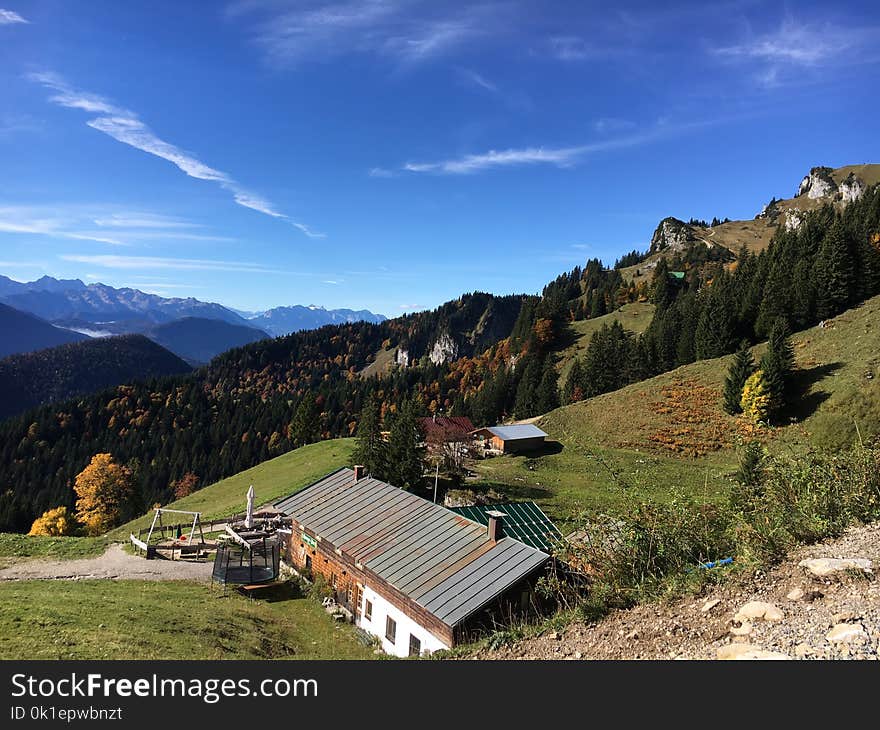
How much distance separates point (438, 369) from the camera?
170 m

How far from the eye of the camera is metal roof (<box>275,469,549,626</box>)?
56.0ft

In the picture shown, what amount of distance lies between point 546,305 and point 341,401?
226 feet

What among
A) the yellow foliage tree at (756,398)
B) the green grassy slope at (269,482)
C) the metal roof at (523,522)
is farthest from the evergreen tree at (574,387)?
the metal roof at (523,522)

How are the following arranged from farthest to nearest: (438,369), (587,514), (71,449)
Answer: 1. (438,369)
2. (71,449)
3. (587,514)

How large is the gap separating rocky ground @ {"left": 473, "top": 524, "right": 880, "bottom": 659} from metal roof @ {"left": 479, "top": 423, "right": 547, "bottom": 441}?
1844 inches

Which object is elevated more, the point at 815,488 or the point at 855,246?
the point at 855,246

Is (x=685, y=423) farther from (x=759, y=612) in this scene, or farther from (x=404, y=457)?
(x=759, y=612)

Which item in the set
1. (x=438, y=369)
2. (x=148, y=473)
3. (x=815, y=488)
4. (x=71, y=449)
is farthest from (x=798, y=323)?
(x=71, y=449)

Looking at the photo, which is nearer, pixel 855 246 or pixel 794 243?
pixel 855 246

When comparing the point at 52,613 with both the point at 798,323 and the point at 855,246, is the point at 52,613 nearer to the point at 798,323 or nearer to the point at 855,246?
the point at 798,323

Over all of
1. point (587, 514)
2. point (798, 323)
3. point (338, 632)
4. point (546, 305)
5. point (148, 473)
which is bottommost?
point (148, 473)

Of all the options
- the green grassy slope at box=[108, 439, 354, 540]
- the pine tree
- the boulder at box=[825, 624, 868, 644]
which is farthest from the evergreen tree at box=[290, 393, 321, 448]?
the boulder at box=[825, 624, 868, 644]

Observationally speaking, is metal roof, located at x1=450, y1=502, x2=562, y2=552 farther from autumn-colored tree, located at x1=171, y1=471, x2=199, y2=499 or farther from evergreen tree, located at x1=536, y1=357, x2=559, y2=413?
autumn-colored tree, located at x1=171, y1=471, x2=199, y2=499

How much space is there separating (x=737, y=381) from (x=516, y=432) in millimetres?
26877
